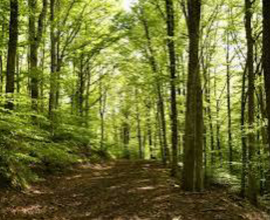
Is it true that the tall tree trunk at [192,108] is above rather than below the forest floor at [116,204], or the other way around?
above

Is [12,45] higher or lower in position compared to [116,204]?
higher

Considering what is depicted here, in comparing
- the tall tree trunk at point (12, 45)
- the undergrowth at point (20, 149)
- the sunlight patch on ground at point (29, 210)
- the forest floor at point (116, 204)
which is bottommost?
the forest floor at point (116, 204)

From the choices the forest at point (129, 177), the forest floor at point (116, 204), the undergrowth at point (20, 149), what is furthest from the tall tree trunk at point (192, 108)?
the undergrowth at point (20, 149)

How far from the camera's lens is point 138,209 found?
7.75 meters

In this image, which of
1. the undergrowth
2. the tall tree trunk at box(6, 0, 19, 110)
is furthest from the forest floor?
the tall tree trunk at box(6, 0, 19, 110)

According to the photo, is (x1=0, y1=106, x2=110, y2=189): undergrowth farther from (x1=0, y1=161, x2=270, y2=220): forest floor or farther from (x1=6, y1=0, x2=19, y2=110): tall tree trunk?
(x1=6, y1=0, x2=19, y2=110): tall tree trunk

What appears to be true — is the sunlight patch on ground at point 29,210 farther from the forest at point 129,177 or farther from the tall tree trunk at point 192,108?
the tall tree trunk at point 192,108

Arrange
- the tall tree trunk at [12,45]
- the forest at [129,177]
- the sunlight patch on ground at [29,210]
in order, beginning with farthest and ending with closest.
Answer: the tall tree trunk at [12,45]
the forest at [129,177]
the sunlight patch on ground at [29,210]

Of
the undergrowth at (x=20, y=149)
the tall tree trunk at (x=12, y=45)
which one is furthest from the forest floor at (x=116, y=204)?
the tall tree trunk at (x=12, y=45)

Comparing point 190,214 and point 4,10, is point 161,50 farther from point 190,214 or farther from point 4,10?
point 190,214

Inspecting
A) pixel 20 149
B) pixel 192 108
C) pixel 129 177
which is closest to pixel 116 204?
pixel 192 108

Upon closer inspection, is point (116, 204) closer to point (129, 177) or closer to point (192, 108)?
point (192, 108)

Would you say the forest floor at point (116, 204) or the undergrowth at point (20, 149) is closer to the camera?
the forest floor at point (116, 204)

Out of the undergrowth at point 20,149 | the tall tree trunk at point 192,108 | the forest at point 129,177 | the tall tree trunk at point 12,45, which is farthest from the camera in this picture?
the tall tree trunk at point 12,45
